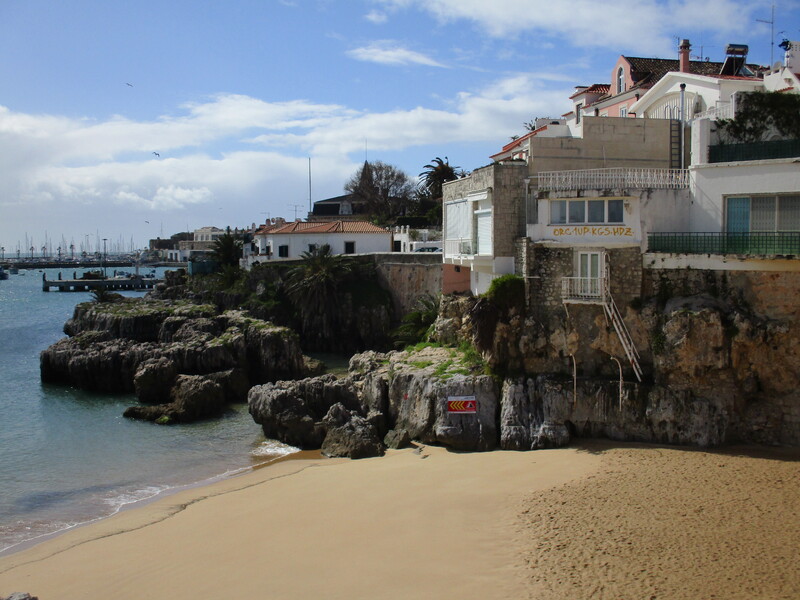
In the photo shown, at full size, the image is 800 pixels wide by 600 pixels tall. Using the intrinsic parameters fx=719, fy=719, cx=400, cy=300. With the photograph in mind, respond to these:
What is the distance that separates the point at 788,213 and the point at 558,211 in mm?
6596

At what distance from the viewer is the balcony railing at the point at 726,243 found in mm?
20281

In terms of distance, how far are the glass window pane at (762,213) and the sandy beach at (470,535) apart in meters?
6.53

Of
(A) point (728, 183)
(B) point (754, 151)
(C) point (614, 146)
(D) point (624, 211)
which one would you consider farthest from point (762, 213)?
(C) point (614, 146)

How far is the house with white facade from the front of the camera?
5259 centimetres

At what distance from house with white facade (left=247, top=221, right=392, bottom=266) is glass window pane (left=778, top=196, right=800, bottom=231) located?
3414cm

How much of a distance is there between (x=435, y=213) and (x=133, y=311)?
27.5m

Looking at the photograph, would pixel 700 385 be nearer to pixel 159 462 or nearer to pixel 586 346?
pixel 586 346

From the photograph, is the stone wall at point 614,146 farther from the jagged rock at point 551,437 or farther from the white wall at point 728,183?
the jagged rock at point 551,437

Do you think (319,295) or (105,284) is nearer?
(319,295)

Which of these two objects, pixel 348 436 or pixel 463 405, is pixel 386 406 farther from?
pixel 463 405

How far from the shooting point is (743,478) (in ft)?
59.1

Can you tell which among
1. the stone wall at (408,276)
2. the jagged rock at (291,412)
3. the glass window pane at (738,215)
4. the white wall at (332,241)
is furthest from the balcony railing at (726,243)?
the white wall at (332,241)

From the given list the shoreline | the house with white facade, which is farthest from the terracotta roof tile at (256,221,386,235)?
the shoreline

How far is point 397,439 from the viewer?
2334cm
